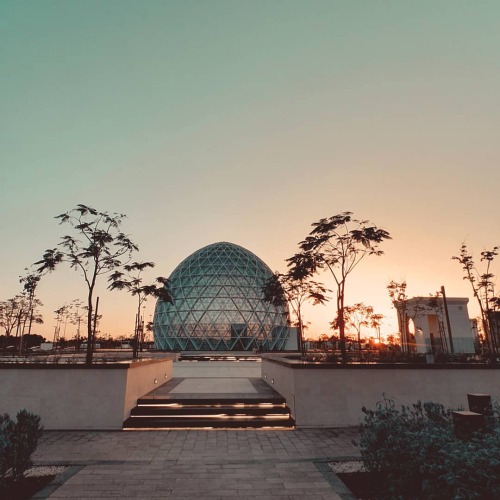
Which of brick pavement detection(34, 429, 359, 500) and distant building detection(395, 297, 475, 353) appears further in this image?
distant building detection(395, 297, 475, 353)

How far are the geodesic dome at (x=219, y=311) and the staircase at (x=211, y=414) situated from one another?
121 ft

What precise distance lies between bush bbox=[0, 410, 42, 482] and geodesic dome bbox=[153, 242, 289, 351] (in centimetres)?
4275

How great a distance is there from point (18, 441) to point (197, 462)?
3237mm

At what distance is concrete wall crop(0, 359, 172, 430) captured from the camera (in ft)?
31.1

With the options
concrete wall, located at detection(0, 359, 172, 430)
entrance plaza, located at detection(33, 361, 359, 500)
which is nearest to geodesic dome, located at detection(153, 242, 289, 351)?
concrete wall, located at detection(0, 359, 172, 430)

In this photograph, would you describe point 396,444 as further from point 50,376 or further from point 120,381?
point 50,376

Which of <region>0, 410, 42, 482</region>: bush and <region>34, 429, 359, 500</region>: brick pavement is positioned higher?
<region>0, 410, 42, 482</region>: bush

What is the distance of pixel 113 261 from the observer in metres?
13.0

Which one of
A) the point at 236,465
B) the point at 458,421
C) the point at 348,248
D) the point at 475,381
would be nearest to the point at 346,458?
the point at 236,465

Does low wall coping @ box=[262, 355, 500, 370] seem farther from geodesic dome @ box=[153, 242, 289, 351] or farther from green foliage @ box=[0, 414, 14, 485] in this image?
geodesic dome @ box=[153, 242, 289, 351]

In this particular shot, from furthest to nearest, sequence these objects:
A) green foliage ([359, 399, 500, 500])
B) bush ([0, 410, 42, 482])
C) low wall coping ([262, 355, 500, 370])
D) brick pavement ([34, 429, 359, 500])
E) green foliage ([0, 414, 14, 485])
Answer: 1. low wall coping ([262, 355, 500, 370])
2. brick pavement ([34, 429, 359, 500])
3. bush ([0, 410, 42, 482])
4. green foliage ([0, 414, 14, 485])
5. green foliage ([359, 399, 500, 500])

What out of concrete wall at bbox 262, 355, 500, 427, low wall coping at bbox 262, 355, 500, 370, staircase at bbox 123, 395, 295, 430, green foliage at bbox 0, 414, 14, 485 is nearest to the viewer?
green foliage at bbox 0, 414, 14, 485

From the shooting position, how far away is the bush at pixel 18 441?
5.15 meters

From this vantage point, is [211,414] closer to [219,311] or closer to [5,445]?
[5,445]
